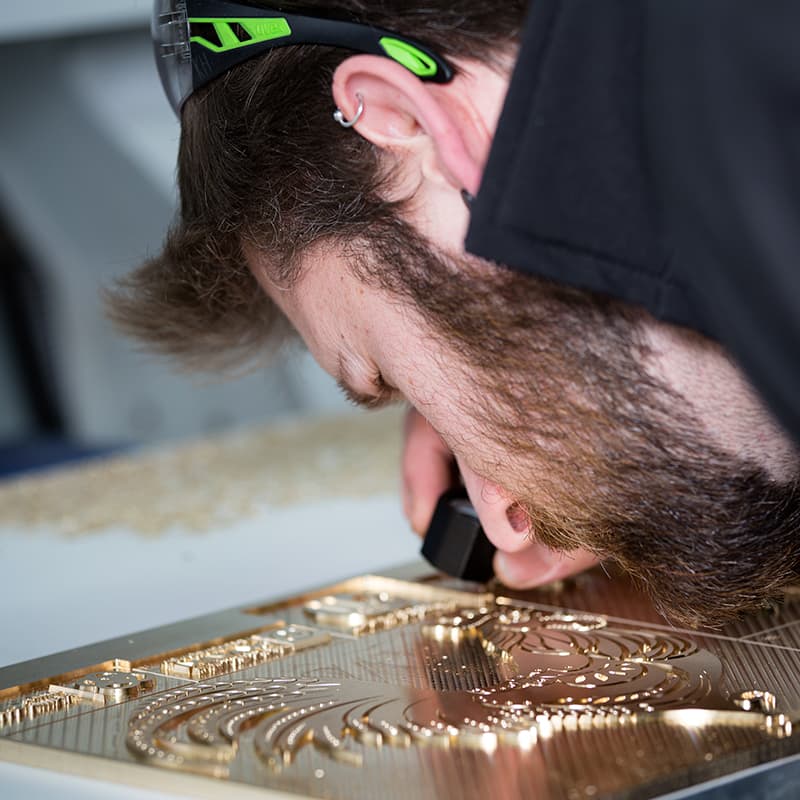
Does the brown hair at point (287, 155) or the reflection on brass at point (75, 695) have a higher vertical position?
the brown hair at point (287, 155)

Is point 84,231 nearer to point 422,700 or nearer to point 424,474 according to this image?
point 424,474

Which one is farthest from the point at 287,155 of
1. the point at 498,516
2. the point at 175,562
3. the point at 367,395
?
the point at 175,562

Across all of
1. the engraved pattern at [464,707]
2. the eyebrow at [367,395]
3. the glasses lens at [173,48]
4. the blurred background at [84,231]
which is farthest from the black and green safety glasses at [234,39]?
the blurred background at [84,231]

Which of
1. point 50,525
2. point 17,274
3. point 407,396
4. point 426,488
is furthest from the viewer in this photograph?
point 17,274

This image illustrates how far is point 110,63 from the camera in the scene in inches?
103

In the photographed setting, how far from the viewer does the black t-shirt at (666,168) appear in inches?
20.3

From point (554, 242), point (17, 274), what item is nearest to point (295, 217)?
point (554, 242)

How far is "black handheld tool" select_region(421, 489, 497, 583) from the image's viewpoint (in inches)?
39.9

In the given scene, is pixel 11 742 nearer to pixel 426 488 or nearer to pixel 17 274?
pixel 426 488

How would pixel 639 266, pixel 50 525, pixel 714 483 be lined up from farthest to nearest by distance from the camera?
pixel 50 525
pixel 714 483
pixel 639 266

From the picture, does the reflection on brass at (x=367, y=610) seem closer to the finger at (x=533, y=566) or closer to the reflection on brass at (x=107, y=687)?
the finger at (x=533, y=566)

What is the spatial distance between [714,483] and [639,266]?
8.0 inches

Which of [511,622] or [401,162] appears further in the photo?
[511,622]

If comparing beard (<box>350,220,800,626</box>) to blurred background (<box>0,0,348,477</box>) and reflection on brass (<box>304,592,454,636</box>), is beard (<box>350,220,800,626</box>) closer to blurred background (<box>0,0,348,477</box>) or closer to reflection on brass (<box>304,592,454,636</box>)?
reflection on brass (<box>304,592,454,636</box>)
